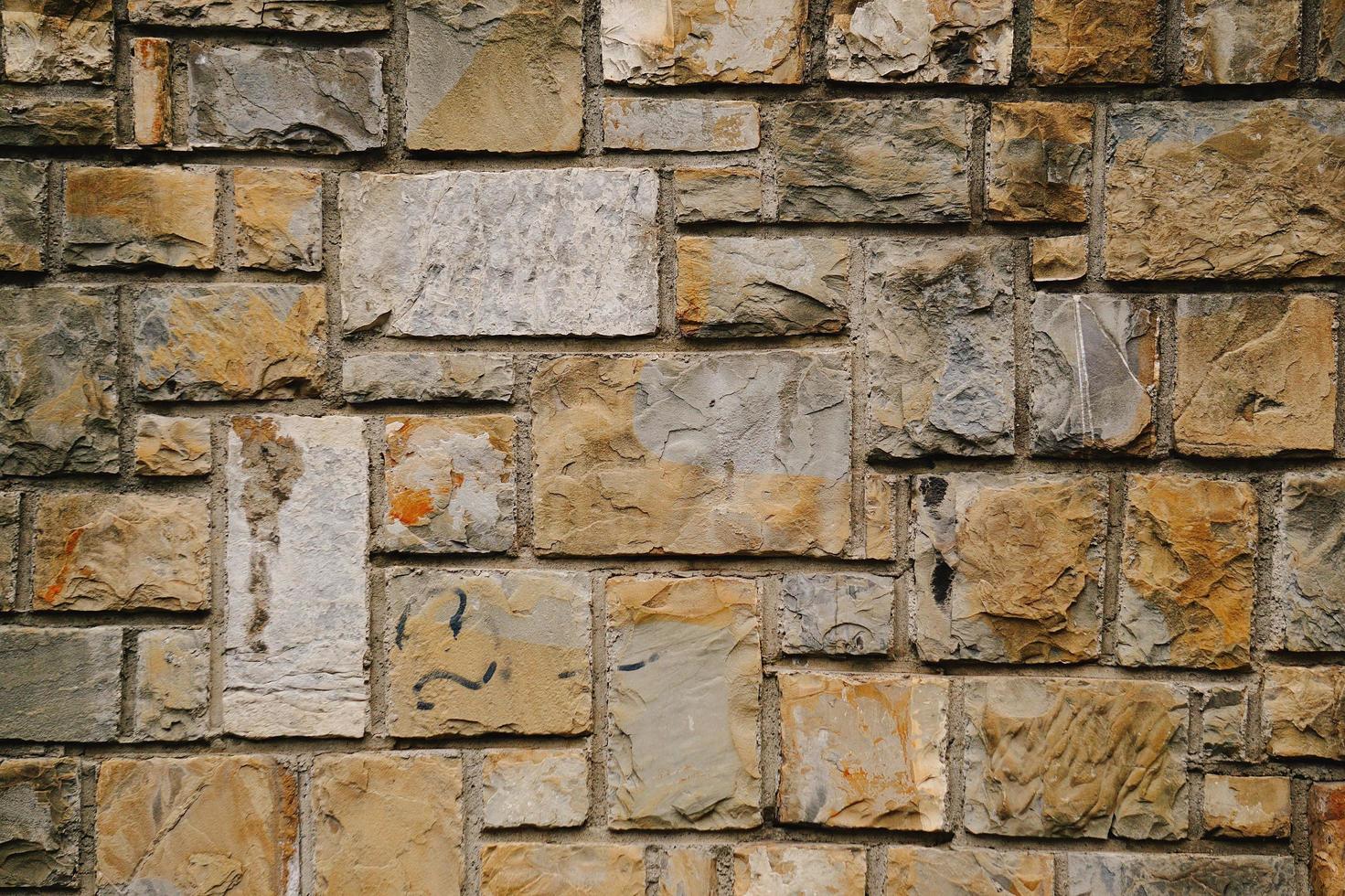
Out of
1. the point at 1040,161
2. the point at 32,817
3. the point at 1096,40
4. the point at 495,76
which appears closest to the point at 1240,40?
the point at 1096,40

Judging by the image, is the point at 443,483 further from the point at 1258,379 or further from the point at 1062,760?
the point at 1258,379

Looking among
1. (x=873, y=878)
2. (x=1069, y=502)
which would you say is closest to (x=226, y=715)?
(x=873, y=878)

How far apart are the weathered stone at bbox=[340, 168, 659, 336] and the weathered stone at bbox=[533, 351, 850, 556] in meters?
0.10

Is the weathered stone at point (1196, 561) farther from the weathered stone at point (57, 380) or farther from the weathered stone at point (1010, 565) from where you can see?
the weathered stone at point (57, 380)

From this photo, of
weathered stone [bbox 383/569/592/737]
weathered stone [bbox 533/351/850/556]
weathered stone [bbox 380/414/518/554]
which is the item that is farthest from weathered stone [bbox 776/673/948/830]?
weathered stone [bbox 380/414/518/554]

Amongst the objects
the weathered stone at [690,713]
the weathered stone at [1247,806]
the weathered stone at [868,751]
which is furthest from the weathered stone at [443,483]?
the weathered stone at [1247,806]

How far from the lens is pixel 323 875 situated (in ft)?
4.44

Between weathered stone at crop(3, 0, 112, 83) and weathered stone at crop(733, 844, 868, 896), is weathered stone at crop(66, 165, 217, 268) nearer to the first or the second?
weathered stone at crop(3, 0, 112, 83)

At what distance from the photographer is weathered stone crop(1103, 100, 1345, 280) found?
1314 millimetres

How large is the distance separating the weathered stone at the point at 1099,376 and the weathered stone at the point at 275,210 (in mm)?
1262

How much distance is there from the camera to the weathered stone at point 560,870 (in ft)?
4.42

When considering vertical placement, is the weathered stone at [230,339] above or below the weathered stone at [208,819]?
above

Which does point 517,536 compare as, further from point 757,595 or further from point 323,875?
point 323,875

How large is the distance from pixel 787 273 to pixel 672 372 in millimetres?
256
